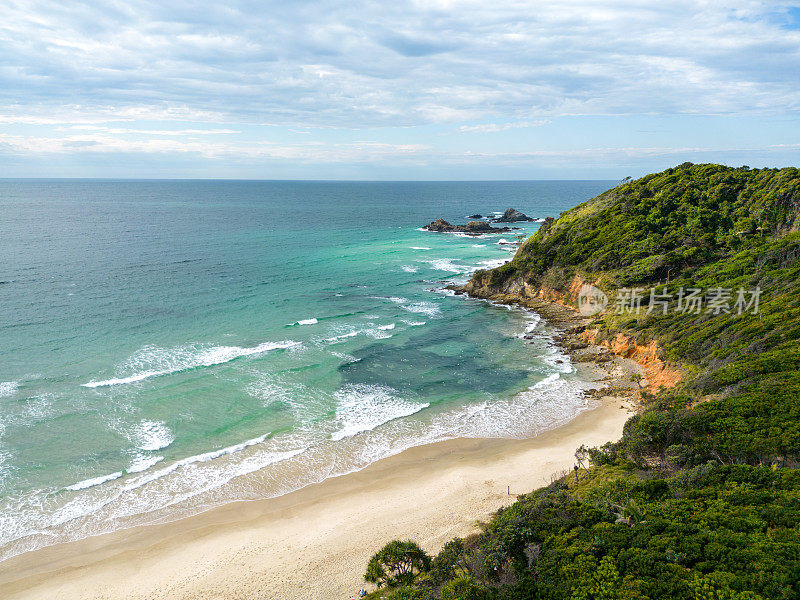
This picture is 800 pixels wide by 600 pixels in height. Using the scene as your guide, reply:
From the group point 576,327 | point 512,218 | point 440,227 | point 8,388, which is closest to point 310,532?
point 8,388

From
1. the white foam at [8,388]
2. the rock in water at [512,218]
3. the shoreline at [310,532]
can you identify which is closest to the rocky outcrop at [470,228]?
the rock in water at [512,218]

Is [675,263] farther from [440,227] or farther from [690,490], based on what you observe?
[440,227]

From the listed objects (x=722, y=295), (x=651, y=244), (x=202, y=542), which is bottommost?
(x=202, y=542)

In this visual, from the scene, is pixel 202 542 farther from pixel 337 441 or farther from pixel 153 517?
pixel 337 441

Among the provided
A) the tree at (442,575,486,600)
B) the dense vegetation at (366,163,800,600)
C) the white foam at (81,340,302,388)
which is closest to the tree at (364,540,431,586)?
the dense vegetation at (366,163,800,600)

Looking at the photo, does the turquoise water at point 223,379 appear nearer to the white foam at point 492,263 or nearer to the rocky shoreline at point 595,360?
the rocky shoreline at point 595,360

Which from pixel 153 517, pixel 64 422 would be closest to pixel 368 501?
pixel 153 517
